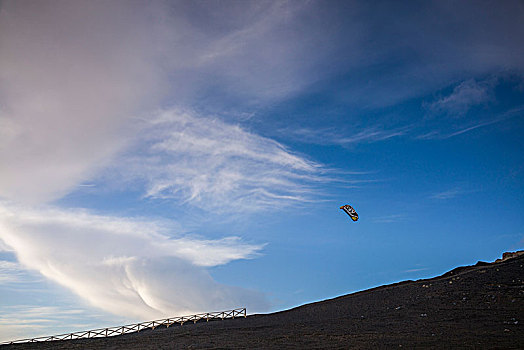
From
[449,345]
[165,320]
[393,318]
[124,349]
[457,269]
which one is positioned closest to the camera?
[449,345]

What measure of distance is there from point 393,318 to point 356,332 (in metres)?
7.53

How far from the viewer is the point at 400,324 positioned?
124 ft

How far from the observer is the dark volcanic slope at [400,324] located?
31.0m

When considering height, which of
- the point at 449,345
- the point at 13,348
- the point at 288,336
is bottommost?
the point at 449,345

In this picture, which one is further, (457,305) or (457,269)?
(457,269)

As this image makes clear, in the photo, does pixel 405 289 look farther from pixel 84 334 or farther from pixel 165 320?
pixel 84 334

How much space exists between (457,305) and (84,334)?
42447 mm

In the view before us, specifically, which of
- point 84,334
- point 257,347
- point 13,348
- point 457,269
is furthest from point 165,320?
point 457,269

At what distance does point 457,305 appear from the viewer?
43.5 metres

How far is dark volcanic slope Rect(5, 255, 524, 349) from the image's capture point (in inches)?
1219

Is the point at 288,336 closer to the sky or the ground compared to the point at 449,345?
closer to the sky

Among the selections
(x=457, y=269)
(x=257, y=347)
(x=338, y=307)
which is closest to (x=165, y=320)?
(x=338, y=307)

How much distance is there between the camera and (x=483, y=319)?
36.9 meters

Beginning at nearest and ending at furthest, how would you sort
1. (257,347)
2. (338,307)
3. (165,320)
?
(257,347)
(338,307)
(165,320)
